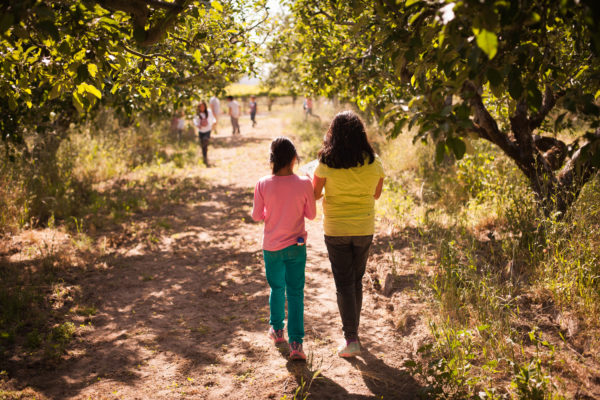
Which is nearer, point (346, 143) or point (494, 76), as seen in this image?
point (494, 76)

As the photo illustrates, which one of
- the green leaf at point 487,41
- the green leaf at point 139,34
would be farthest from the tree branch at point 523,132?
the green leaf at point 139,34

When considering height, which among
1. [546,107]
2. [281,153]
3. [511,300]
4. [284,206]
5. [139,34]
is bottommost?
[511,300]

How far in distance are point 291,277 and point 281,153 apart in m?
1.06

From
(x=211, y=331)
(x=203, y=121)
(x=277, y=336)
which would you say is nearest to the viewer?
(x=277, y=336)

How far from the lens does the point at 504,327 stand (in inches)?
136

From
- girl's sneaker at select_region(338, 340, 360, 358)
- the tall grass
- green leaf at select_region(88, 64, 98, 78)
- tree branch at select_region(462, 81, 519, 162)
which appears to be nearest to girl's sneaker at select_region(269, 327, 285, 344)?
girl's sneaker at select_region(338, 340, 360, 358)

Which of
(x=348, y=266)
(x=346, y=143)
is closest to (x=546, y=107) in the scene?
(x=346, y=143)

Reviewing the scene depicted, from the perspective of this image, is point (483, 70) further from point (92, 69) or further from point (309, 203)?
point (92, 69)

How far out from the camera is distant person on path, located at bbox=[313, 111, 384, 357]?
339 cm

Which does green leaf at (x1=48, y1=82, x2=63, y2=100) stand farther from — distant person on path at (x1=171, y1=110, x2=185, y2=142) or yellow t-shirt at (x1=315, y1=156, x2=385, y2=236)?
distant person on path at (x1=171, y1=110, x2=185, y2=142)

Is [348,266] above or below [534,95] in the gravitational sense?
below

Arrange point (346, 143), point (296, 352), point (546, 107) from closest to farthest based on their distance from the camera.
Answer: point (346, 143) → point (296, 352) → point (546, 107)

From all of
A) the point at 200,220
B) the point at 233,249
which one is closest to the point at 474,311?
the point at 233,249

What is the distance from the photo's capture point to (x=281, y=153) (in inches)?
135
